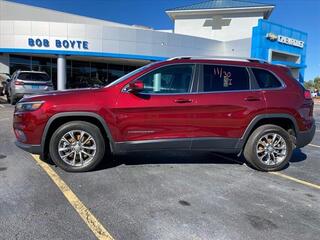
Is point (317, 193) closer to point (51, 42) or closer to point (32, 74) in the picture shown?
point (32, 74)

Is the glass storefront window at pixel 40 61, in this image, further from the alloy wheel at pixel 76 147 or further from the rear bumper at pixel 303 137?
the rear bumper at pixel 303 137

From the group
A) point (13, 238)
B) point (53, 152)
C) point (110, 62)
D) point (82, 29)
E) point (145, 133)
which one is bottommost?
point (13, 238)

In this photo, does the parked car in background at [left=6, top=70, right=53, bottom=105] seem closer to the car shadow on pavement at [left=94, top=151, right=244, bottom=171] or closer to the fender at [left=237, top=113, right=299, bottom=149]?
the car shadow on pavement at [left=94, top=151, right=244, bottom=171]

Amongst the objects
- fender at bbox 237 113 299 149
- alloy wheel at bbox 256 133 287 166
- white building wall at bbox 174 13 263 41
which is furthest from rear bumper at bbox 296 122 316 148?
white building wall at bbox 174 13 263 41

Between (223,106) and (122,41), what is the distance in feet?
74.8

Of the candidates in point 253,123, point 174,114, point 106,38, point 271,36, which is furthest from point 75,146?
point 271,36

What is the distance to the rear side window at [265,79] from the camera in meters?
5.40

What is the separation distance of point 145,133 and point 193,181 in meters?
1.06

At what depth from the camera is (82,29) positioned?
25.2 m

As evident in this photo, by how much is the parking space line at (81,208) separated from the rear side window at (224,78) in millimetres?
2649

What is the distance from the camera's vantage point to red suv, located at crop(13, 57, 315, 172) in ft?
15.7

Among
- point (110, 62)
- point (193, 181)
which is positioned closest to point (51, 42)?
point (110, 62)

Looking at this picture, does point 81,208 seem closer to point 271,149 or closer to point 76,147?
point 76,147

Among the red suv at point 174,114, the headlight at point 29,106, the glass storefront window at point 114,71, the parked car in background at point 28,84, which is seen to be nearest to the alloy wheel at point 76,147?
the red suv at point 174,114
